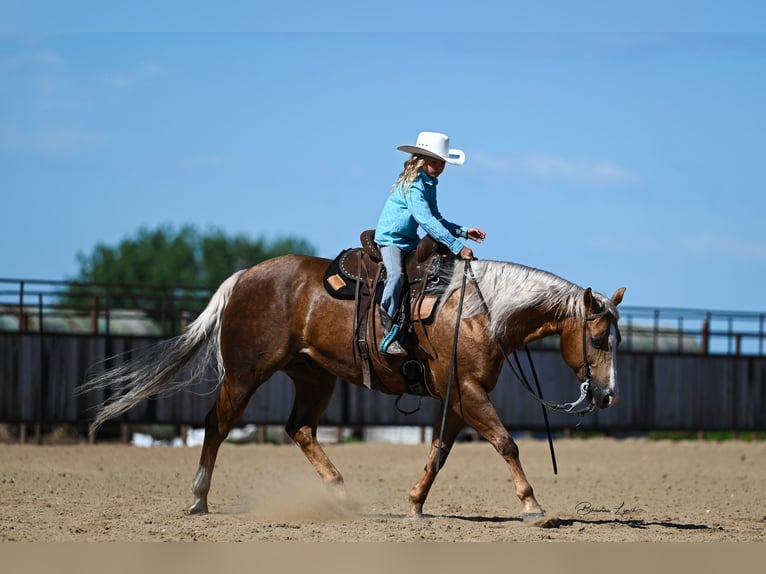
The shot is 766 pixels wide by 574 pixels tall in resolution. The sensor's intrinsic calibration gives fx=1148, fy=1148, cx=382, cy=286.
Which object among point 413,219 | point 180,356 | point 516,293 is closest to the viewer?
point 516,293

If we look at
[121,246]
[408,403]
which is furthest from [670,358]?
[121,246]

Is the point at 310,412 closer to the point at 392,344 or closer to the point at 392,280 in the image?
the point at 392,344

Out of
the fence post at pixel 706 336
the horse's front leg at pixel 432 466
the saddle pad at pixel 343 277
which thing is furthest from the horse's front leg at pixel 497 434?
the fence post at pixel 706 336

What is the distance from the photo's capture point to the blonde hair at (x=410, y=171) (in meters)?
8.45

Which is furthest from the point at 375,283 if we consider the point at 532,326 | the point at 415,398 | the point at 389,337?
the point at 415,398

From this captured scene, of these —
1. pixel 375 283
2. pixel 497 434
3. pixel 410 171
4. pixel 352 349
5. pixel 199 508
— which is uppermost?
pixel 410 171

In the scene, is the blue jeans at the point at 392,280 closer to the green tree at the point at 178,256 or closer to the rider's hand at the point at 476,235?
the rider's hand at the point at 476,235

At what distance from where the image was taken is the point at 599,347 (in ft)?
26.6

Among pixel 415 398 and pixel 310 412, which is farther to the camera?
pixel 415 398

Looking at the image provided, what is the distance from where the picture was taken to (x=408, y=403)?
714 inches

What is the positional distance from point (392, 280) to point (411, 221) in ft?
1.61

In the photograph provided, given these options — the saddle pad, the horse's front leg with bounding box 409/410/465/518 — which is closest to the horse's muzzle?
the horse's front leg with bounding box 409/410/465/518

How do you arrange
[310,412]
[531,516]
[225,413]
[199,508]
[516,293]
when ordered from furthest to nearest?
[310,412], [225,413], [199,508], [516,293], [531,516]

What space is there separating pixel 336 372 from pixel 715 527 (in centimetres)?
305
